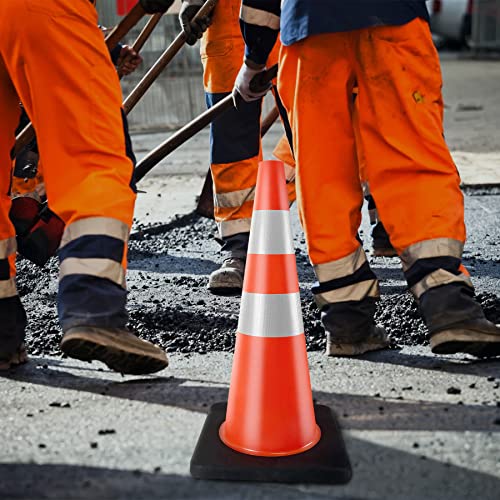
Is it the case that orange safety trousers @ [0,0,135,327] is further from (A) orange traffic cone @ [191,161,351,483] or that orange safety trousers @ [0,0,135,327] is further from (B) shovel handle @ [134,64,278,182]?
(B) shovel handle @ [134,64,278,182]

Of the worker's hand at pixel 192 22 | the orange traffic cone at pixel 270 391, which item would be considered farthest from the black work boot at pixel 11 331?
the worker's hand at pixel 192 22

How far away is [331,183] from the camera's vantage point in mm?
3035

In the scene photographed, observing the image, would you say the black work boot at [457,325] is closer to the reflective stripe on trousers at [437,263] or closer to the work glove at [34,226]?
the reflective stripe on trousers at [437,263]

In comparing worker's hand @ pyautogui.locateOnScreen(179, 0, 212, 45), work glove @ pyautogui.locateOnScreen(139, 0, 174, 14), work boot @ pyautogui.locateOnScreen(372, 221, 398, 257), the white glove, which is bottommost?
work boot @ pyautogui.locateOnScreen(372, 221, 398, 257)

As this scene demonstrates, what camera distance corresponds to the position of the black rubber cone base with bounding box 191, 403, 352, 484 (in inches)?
85.7

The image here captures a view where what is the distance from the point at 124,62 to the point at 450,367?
227cm

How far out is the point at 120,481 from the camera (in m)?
2.16

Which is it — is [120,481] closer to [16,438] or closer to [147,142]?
[16,438]

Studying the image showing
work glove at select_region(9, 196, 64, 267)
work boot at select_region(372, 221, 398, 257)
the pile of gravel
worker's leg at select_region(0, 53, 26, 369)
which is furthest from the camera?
work boot at select_region(372, 221, 398, 257)

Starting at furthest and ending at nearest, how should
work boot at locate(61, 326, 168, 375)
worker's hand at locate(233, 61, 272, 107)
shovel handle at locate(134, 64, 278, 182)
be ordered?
shovel handle at locate(134, 64, 278, 182) < worker's hand at locate(233, 61, 272, 107) < work boot at locate(61, 326, 168, 375)

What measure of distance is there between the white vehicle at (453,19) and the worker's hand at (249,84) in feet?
59.7

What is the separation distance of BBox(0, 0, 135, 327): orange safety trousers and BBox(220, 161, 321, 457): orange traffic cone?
1.56 feet

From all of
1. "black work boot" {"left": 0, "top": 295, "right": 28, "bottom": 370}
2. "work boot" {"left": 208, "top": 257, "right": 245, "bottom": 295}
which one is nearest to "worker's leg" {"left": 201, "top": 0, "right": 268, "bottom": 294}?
"work boot" {"left": 208, "top": 257, "right": 245, "bottom": 295}

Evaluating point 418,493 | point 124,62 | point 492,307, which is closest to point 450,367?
point 492,307
